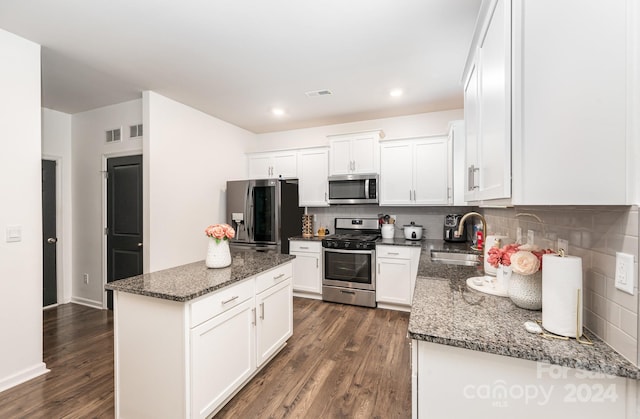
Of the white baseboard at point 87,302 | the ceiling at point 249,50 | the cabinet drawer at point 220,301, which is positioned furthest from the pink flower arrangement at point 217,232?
the white baseboard at point 87,302

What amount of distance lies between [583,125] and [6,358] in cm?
367

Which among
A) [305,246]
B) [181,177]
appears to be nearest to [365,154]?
[305,246]

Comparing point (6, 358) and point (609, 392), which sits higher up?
point (609, 392)

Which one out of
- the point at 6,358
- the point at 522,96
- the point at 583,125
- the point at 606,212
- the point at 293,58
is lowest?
the point at 6,358

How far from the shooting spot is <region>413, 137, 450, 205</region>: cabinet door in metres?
3.59

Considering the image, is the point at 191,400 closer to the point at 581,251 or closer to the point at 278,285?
the point at 278,285

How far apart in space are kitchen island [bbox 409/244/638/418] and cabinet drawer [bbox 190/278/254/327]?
117cm

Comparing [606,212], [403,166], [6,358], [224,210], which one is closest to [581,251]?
[606,212]

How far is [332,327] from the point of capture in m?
3.14

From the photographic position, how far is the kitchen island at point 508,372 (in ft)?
2.83

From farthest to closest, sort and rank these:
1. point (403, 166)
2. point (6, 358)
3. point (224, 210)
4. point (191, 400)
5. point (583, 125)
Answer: point (224, 210) < point (403, 166) < point (6, 358) < point (191, 400) < point (583, 125)

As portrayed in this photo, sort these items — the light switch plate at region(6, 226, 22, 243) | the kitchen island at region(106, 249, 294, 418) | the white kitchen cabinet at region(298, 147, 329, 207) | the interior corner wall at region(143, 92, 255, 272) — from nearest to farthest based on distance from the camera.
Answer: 1. the kitchen island at region(106, 249, 294, 418)
2. the light switch plate at region(6, 226, 22, 243)
3. the interior corner wall at region(143, 92, 255, 272)
4. the white kitchen cabinet at region(298, 147, 329, 207)

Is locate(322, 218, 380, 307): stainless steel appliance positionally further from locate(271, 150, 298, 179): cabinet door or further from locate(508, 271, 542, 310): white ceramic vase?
locate(508, 271, 542, 310): white ceramic vase

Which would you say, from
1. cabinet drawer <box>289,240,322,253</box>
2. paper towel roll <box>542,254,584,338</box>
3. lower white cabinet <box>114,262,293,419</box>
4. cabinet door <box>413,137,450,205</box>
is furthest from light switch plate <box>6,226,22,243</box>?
cabinet door <box>413,137,450,205</box>
